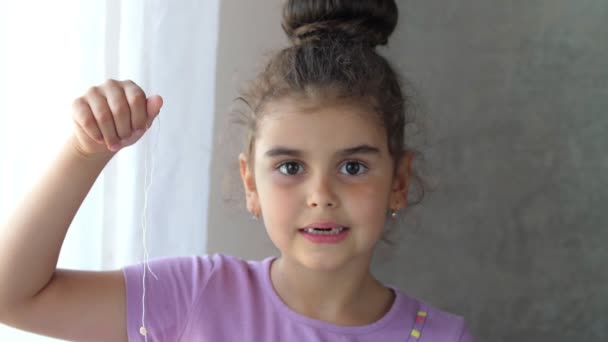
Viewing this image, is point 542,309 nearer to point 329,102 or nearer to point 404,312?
point 404,312

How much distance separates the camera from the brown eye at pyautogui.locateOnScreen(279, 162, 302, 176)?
0.94 m

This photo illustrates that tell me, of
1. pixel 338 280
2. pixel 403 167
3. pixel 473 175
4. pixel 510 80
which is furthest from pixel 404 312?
pixel 510 80

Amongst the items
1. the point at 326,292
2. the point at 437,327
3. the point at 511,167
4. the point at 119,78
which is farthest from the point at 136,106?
the point at 511,167

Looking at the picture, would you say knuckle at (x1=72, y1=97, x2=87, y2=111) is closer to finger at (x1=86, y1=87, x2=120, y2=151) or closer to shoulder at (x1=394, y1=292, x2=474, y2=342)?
finger at (x1=86, y1=87, x2=120, y2=151)

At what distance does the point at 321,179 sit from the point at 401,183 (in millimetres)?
185

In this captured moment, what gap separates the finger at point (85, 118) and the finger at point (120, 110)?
0.02 m

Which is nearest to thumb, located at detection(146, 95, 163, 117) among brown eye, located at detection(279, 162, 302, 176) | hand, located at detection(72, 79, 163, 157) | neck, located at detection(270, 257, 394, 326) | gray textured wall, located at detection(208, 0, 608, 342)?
hand, located at detection(72, 79, 163, 157)

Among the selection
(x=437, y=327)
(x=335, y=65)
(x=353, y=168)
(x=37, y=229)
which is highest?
(x=335, y=65)

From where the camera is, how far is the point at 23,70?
812mm

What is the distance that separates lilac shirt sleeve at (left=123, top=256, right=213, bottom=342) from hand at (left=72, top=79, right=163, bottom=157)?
0.75 feet

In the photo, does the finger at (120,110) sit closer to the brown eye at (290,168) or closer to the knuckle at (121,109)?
the knuckle at (121,109)

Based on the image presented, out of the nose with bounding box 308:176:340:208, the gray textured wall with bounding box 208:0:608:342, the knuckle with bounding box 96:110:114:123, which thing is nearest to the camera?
the knuckle with bounding box 96:110:114:123

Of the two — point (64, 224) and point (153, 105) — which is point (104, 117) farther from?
point (64, 224)

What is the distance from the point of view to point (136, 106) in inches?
30.3
